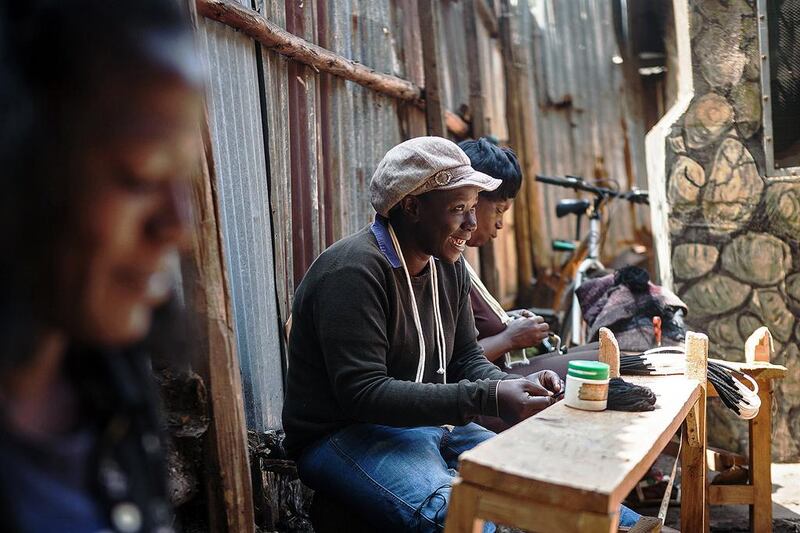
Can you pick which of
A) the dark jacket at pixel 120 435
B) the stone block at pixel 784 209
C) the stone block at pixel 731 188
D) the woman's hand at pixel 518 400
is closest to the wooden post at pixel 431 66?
the stone block at pixel 731 188

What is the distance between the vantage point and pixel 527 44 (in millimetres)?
8531

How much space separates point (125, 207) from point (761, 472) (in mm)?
3228

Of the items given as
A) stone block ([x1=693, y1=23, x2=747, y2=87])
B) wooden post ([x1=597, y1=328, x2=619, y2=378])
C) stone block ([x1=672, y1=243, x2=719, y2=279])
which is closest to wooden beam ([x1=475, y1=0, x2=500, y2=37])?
stone block ([x1=693, y1=23, x2=747, y2=87])

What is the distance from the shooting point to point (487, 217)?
10.8ft

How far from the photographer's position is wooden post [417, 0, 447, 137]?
475 cm

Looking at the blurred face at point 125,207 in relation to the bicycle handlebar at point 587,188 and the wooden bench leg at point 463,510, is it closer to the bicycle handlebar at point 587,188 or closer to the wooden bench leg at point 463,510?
the wooden bench leg at point 463,510

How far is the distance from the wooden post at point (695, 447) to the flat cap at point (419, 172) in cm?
93

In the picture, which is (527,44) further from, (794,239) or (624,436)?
(624,436)

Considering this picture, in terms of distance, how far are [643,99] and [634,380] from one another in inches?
277

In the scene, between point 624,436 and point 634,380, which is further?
point 634,380

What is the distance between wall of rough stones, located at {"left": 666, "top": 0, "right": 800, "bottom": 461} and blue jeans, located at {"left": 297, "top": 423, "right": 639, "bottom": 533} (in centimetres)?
250

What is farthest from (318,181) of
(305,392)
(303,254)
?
(305,392)

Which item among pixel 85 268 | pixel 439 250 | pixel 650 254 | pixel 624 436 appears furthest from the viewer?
pixel 650 254

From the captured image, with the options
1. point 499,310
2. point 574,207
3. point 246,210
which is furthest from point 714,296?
point 246,210
